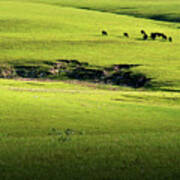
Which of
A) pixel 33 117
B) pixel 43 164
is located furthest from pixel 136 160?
pixel 33 117

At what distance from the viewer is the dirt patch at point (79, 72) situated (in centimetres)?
6052

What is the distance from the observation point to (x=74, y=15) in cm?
11244

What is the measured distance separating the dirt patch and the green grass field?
5.22ft

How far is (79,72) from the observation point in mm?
64188

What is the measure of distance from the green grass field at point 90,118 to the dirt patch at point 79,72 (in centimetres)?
159

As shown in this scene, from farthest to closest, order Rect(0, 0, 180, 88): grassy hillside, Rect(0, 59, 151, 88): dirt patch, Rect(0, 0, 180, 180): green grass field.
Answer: Rect(0, 0, 180, 88): grassy hillside → Rect(0, 59, 151, 88): dirt patch → Rect(0, 0, 180, 180): green grass field

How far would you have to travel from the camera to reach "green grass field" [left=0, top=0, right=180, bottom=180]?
18359 mm

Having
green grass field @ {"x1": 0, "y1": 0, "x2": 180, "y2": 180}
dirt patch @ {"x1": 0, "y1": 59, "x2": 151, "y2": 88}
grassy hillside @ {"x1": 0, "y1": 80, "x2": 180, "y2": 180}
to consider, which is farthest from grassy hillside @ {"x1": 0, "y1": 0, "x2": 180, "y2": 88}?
grassy hillside @ {"x1": 0, "y1": 80, "x2": 180, "y2": 180}

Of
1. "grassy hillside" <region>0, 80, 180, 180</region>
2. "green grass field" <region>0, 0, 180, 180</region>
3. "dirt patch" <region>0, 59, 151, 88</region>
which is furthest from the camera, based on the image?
"dirt patch" <region>0, 59, 151, 88</region>

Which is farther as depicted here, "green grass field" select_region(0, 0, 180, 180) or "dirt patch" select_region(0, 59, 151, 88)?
"dirt patch" select_region(0, 59, 151, 88)

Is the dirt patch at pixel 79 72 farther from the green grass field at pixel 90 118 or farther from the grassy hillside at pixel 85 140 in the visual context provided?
the grassy hillside at pixel 85 140

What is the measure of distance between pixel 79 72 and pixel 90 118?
109 ft

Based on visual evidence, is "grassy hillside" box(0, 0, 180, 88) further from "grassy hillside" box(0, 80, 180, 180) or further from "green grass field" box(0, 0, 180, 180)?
"grassy hillside" box(0, 80, 180, 180)

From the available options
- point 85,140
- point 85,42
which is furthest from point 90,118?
point 85,42
